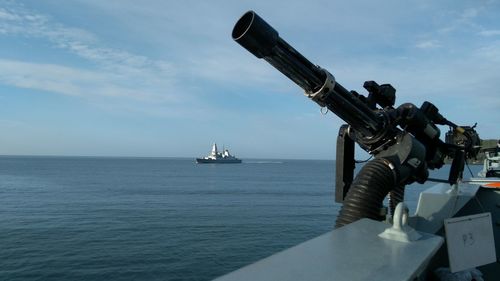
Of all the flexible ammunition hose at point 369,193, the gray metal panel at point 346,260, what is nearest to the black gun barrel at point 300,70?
the flexible ammunition hose at point 369,193

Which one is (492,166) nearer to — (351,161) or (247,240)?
(351,161)

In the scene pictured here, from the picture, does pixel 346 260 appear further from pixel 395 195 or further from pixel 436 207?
pixel 436 207

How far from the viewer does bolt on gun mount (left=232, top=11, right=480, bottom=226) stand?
4.13 m

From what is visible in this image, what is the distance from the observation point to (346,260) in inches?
97.7

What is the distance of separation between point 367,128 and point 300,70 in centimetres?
147

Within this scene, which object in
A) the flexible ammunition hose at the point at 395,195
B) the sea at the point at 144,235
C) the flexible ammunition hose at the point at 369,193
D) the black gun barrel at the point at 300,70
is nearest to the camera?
the black gun barrel at the point at 300,70

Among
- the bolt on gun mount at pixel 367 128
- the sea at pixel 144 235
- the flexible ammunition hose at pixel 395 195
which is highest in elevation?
the bolt on gun mount at pixel 367 128

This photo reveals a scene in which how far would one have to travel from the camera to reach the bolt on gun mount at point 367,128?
413cm

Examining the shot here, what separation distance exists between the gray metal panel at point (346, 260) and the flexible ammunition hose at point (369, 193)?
5.52 feet

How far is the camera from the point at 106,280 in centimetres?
2292

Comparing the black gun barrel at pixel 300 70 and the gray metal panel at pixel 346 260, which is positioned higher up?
the black gun barrel at pixel 300 70

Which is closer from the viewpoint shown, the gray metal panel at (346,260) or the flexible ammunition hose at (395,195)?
the gray metal panel at (346,260)

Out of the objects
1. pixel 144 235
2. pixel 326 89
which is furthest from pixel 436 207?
pixel 144 235

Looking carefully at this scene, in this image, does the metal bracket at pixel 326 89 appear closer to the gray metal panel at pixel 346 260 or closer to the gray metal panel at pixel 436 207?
the gray metal panel at pixel 346 260
